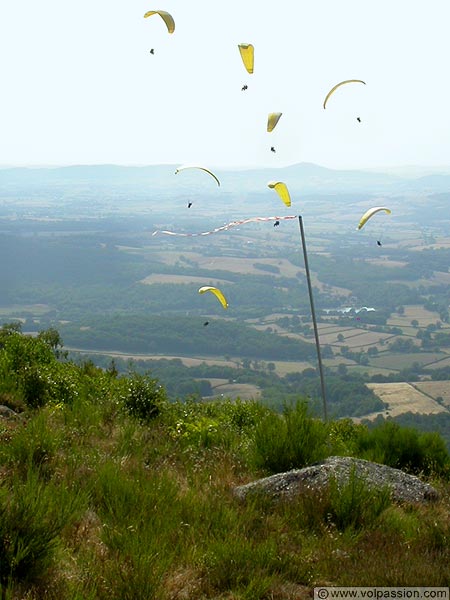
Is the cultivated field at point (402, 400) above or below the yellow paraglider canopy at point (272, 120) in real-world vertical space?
below

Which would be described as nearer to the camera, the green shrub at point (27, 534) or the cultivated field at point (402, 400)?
the green shrub at point (27, 534)

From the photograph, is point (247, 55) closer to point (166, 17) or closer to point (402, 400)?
→ point (166, 17)

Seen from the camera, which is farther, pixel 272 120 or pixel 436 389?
pixel 436 389

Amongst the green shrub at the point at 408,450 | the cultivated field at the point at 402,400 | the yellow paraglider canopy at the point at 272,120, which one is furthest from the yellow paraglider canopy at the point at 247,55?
the cultivated field at the point at 402,400

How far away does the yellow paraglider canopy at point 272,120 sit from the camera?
22.9 ft

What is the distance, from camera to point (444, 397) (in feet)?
233

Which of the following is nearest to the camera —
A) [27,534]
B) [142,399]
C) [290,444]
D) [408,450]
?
[27,534]

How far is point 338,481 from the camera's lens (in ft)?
21.7

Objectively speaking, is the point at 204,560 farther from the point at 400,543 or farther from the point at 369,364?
the point at 369,364

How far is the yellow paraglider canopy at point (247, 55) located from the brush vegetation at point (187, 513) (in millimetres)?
3775

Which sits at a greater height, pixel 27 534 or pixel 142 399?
pixel 27 534

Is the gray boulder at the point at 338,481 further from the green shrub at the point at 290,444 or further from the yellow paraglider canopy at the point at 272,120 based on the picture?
the yellow paraglider canopy at the point at 272,120

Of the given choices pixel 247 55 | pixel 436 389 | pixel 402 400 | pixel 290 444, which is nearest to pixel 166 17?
pixel 247 55

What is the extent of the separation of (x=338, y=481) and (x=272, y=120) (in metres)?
3.63
